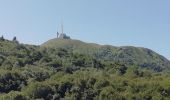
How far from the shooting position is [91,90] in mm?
104750

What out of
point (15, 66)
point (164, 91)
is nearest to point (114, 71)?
point (15, 66)

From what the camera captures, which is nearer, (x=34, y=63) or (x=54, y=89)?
(x=54, y=89)

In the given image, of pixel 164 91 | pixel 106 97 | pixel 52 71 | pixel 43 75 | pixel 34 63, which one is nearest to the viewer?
pixel 106 97

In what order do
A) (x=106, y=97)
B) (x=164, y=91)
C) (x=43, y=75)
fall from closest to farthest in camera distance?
(x=106, y=97) < (x=164, y=91) < (x=43, y=75)

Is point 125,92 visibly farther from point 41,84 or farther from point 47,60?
point 47,60

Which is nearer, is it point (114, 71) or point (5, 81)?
point (5, 81)

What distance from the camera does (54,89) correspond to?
341 ft

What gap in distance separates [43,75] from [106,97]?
86.7ft

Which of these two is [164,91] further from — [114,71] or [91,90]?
[114,71]

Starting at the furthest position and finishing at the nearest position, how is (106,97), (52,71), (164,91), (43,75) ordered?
(52,71)
(43,75)
(164,91)
(106,97)

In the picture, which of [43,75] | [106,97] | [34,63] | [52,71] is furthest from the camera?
[34,63]

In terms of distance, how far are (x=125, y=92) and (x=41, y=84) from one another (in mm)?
19356

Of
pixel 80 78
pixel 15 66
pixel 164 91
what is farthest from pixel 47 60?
pixel 164 91

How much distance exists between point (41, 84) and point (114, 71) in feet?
176
